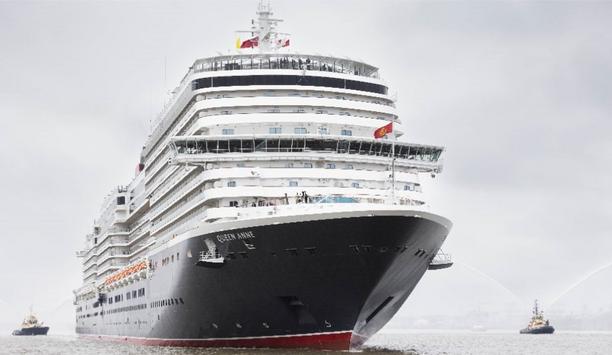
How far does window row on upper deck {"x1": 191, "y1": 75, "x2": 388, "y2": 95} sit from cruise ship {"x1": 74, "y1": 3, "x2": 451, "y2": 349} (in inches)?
2.2

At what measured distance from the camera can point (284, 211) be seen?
39.1 meters

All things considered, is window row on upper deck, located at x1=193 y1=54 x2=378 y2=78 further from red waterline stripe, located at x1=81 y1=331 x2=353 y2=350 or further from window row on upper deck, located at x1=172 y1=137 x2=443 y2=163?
red waterline stripe, located at x1=81 y1=331 x2=353 y2=350

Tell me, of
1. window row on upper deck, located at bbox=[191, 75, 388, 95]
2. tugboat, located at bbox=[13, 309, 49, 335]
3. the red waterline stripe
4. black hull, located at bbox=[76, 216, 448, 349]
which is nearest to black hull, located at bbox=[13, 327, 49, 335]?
tugboat, located at bbox=[13, 309, 49, 335]

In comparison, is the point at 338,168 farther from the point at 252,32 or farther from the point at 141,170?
the point at 141,170

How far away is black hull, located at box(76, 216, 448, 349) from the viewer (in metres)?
38.0

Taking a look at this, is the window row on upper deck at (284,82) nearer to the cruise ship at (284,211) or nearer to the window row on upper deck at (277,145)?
the cruise ship at (284,211)

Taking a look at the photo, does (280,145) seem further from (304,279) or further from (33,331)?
(33,331)

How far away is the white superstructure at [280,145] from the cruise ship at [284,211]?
76mm

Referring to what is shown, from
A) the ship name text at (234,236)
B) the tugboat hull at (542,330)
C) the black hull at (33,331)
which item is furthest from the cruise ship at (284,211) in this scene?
the black hull at (33,331)

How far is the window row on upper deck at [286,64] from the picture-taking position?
51.1 meters

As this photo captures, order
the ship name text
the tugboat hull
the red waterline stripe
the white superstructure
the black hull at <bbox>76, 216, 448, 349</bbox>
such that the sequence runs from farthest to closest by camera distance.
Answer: the tugboat hull, the white superstructure, the red waterline stripe, the ship name text, the black hull at <bbox>76, 216, 448, 349</bbox>

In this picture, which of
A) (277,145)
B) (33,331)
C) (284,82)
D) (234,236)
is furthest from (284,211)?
(33,331)

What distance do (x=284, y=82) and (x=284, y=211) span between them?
435 inches

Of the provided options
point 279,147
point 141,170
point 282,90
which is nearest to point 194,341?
point 279,147
